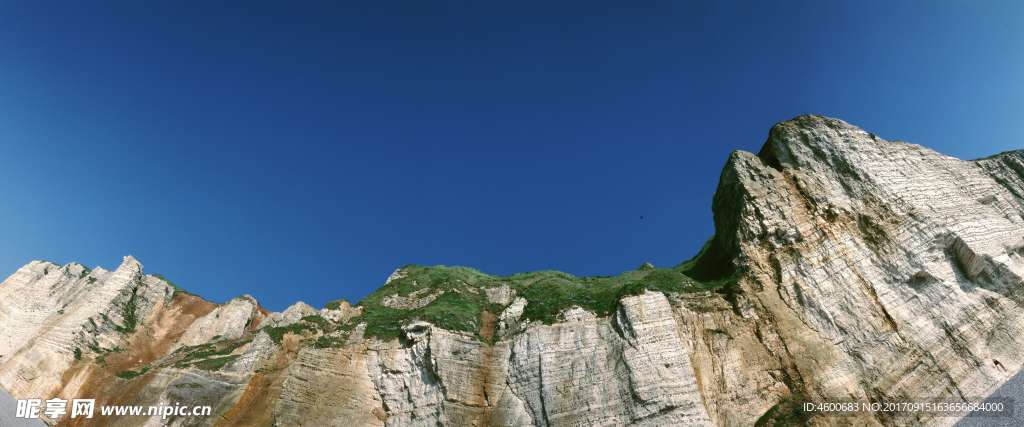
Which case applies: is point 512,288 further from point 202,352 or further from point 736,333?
point 202,352

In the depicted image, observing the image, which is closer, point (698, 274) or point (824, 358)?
point (824, 358)

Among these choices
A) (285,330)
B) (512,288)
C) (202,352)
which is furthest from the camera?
(512,288)

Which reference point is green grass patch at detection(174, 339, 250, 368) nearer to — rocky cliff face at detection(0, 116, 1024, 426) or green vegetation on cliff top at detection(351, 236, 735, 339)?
rocky cliff face at detection(0, 116, 1024, 426)

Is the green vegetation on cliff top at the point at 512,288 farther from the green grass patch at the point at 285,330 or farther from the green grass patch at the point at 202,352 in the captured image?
the green grass patch at the point at 202,352

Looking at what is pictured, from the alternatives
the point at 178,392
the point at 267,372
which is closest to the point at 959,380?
the point at 267,372

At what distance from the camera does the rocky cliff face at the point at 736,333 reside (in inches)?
776

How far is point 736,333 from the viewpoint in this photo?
22453 mm

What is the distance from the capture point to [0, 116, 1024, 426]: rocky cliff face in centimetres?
1970

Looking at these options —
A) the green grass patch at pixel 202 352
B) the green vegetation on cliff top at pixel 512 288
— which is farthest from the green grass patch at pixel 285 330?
the green vegetation on cliff top at pixel 512 288

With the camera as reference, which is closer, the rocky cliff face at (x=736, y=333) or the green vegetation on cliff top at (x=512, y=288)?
the rocky cliff face at (x=736, y=333)

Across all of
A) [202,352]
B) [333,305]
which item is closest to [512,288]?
[333,305]

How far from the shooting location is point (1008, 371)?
18.3 m

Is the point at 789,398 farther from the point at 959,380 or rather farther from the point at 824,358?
the point at 959,380

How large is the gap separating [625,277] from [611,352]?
11467 millimetres
